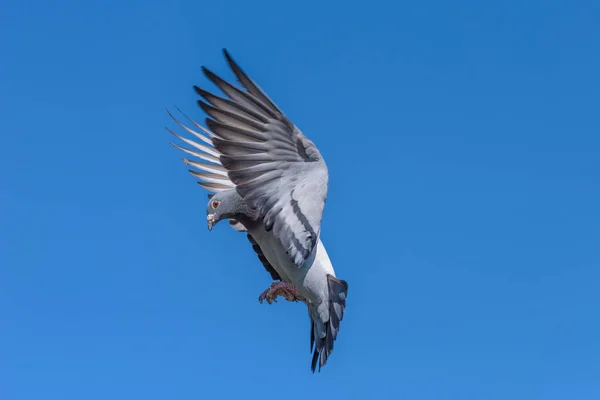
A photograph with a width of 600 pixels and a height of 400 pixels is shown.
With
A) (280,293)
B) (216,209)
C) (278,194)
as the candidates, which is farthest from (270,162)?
(280,293)

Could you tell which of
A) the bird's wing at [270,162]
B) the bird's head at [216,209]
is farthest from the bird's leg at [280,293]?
the bird's head at [216,209]

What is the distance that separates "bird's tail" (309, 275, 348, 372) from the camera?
497 inches

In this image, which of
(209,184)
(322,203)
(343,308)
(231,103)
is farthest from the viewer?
(209,184)

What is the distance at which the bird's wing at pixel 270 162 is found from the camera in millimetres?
10992

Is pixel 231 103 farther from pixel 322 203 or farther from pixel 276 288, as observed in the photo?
pixel 276 288

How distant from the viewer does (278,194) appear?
11.5 m

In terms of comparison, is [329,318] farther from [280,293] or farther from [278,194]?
[278,194]

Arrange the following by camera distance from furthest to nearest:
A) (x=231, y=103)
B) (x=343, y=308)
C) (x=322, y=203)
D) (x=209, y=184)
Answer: (x=209, y=184) < (x=343, y=308) < (x=322, y=203) < (x=231, y=103)

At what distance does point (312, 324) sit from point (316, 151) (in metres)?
3.27

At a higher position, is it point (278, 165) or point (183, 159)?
point (183, 159)

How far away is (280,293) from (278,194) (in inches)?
82.9

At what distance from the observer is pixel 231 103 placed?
10961mm

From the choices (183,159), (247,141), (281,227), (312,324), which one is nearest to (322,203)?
(281,227)

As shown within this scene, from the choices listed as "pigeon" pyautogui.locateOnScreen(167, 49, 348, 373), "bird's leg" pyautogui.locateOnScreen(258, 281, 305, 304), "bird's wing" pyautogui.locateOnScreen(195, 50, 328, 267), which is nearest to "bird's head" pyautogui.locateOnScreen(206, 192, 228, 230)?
"pigeon" pyautogui.locateOnScreen(167, 49, 348, 373)
